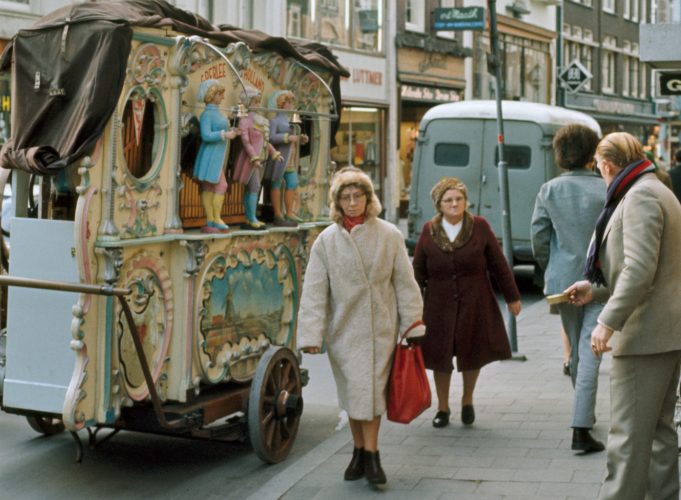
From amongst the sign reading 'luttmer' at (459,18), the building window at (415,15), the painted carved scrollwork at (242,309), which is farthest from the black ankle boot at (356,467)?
the building window at (415,15)

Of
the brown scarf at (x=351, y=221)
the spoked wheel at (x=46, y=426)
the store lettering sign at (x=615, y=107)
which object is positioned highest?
the store lettering sign at (x=615, y=107)

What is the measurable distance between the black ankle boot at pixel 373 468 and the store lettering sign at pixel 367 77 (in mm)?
25091

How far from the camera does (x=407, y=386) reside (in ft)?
22.5

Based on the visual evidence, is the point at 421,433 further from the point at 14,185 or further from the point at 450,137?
the point at 450,137

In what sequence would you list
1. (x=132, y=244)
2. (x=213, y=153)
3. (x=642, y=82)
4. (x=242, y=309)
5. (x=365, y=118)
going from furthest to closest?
1. (x=642, y=82)
2. (x=365, y=118)
3. (x=242, y=309)
4. (x=213, y=153)
5. (x=132, y=244)

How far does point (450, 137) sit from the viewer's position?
19141 mm

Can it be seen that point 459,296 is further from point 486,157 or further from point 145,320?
point 486,157

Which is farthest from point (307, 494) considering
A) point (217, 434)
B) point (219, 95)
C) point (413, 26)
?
point (413, 26)

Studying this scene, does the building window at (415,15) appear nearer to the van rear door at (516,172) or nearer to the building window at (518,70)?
the building window at (518,70)

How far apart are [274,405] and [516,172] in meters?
11.4

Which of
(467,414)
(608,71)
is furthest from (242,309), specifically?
(608,71)

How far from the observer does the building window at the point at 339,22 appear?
96.5 feet

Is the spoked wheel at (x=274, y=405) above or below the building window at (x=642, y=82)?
below

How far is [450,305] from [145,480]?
2.36 metres
